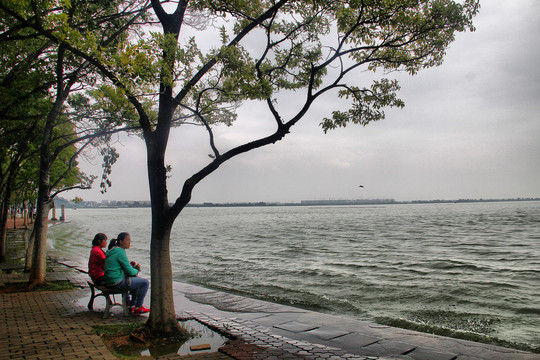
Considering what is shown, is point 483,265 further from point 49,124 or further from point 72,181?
point 72,181

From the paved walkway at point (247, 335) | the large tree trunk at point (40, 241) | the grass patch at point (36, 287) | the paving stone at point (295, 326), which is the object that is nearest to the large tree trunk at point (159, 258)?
the paved walkway at point (247, 335)

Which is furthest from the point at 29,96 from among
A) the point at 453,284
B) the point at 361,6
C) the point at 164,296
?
the point at 453,284

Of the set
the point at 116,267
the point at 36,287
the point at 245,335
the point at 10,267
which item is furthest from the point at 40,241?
the point at 245,335

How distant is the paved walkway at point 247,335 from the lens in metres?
6.27

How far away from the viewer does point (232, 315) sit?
9.37 meters

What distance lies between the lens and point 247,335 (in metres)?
7.40

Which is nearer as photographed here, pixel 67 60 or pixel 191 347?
pixel 191 347

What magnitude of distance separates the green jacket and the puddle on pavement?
1977 mm

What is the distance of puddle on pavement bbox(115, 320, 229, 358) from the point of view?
6.43m

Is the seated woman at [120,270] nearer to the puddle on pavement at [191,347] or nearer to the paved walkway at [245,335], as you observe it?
the paved walkway at [245,335]

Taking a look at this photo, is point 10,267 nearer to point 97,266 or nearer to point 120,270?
point 97,266

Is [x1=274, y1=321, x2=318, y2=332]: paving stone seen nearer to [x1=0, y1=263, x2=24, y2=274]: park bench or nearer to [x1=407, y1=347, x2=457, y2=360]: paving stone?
[x1=407, y1=347, x2=457, y2=360]: paving stone

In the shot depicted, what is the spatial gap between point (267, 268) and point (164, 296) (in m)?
14.0

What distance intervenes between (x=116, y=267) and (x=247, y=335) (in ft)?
10.5
